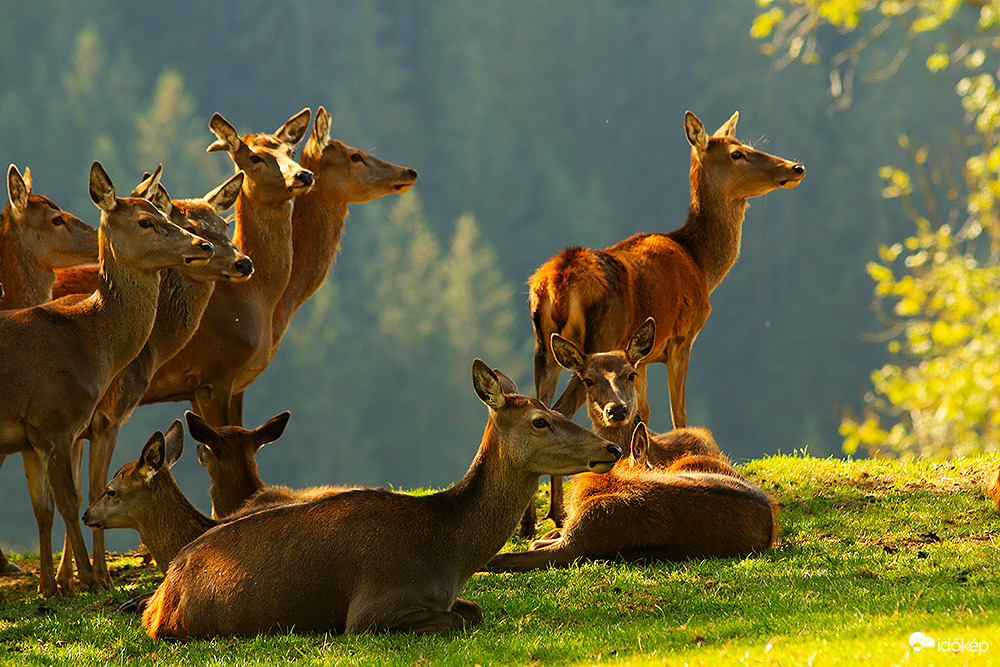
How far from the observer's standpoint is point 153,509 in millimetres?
6543

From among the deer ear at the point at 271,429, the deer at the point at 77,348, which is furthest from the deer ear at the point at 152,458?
the deer ear at the point at 271,429

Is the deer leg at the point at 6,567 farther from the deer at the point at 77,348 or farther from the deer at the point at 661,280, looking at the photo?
the deer at the point at 661,280

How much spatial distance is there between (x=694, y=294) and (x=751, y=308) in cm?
5554

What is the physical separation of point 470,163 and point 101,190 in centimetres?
5924

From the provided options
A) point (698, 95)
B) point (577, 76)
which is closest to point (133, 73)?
point (577, 76)

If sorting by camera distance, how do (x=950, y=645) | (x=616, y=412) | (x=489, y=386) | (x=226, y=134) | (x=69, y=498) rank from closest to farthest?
(x=950, y=645) < (x=489, y=386) < (x=69, y=498) < (x=616, y=412) < (x=226, y=134)

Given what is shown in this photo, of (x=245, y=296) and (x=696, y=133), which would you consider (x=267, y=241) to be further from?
(x=696, y=133)

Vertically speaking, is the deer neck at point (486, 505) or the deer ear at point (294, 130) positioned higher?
the deer ear at point (294, 130)

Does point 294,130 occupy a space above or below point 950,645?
above

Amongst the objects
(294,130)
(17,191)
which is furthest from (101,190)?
(294,130)

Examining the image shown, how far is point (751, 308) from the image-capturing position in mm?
63812

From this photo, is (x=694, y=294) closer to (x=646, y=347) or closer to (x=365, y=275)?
(x=646, y=347)

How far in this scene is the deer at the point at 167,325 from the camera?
783 centimetres

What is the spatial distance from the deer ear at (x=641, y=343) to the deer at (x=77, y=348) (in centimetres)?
281
